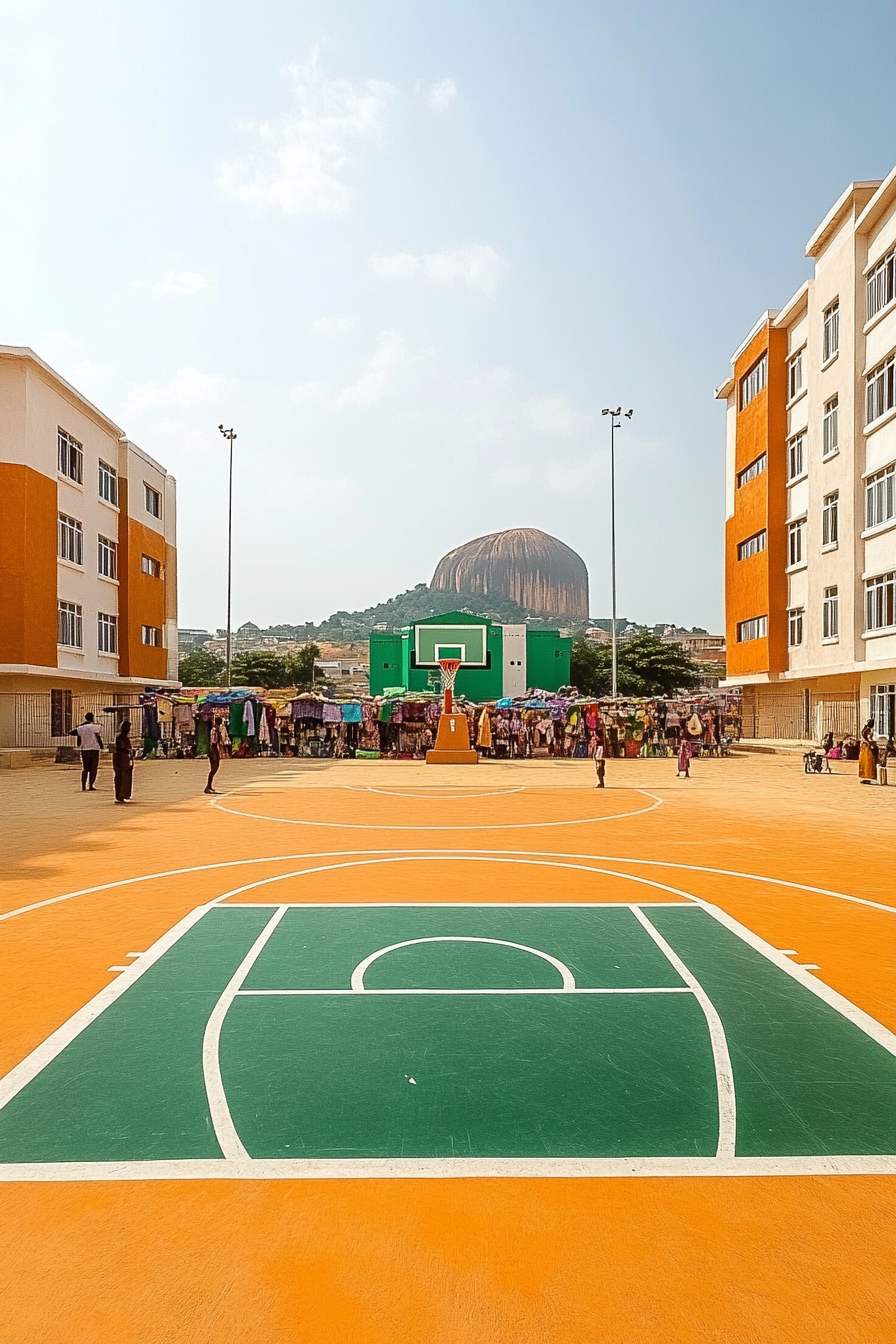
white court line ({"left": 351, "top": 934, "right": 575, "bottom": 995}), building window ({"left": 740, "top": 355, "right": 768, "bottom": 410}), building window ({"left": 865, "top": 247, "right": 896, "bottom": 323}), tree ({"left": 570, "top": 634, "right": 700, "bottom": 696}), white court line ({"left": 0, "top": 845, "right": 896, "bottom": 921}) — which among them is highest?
building window ({"left": 740, "top": 355, "right": 768, "bottom": 410})

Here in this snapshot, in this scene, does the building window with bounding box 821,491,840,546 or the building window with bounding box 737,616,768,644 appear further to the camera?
the building window with bounding box 737,616,768,644

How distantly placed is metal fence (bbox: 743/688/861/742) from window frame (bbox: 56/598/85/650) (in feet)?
99.3

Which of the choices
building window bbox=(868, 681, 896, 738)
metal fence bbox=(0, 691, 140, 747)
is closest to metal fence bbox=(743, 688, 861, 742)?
building window bbox=(868, 681, 896, 738)

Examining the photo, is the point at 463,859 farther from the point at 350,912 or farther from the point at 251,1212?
the point at 251,1212

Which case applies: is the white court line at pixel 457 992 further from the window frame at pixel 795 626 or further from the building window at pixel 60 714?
the window frame at pixel 795 626

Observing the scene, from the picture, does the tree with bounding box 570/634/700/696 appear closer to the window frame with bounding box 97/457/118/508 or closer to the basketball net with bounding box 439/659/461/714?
the basketball net with bounding box 439/659/461/714

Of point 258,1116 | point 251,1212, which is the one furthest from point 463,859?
point 251,1212

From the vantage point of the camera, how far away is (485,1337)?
3385 mm

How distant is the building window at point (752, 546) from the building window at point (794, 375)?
6.03m

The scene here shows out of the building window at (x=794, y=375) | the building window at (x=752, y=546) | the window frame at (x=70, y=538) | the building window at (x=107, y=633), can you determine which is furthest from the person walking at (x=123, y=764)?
the building window at (x=794, y=375)

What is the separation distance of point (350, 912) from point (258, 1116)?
461cm

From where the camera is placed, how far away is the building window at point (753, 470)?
4161 cm

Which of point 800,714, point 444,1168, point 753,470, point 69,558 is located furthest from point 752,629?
point 444,1168

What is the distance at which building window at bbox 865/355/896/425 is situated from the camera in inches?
1172
